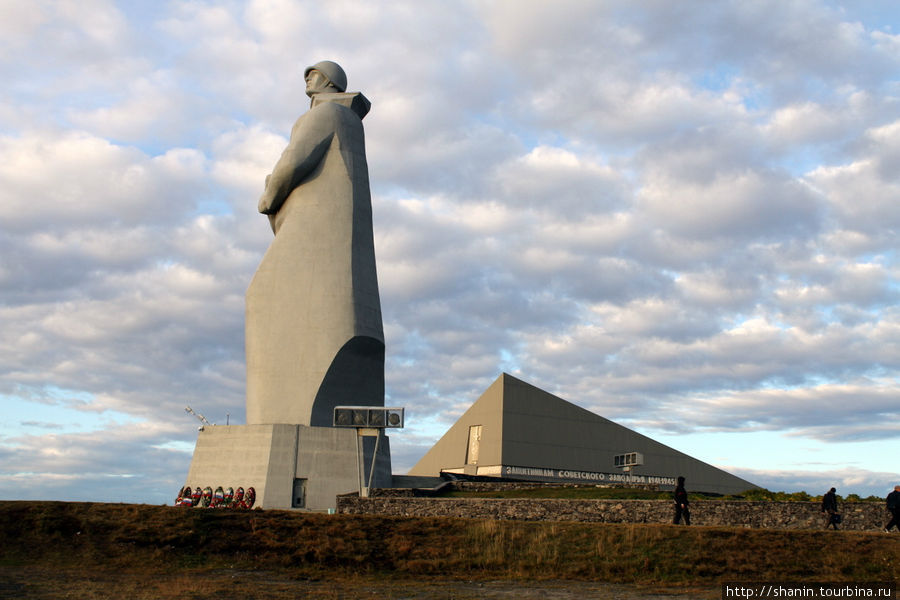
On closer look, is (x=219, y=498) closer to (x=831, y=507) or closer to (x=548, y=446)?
(x=831, y=507)

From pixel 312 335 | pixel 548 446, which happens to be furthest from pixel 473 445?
pixel 312 335

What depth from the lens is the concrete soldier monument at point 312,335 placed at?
937 inches

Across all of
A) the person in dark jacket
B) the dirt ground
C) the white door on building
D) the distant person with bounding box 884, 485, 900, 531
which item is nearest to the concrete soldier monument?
the dirt ground

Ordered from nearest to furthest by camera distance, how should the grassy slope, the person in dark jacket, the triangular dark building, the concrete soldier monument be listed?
1. the grassy slope
2. the person in dark jacket
3. the concrete soldier monument
4. the triangular dark building

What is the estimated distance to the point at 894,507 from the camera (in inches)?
614

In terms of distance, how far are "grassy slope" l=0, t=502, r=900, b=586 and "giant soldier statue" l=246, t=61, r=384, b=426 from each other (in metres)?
10.6

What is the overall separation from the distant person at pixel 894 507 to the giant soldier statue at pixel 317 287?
50.7 ft

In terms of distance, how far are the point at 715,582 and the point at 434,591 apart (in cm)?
425

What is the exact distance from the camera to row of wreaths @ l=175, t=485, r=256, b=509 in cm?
2216

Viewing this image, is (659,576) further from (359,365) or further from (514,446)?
(514,446)

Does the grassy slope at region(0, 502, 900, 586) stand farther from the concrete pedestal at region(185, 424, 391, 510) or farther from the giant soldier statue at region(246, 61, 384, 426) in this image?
the giant soldier statue at region(246, 61, 384, 426)

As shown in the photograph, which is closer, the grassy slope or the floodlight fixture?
the grassy slope

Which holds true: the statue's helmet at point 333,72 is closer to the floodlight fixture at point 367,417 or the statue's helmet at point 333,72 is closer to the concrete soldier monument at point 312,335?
the concrete soldier monument at point 312,335

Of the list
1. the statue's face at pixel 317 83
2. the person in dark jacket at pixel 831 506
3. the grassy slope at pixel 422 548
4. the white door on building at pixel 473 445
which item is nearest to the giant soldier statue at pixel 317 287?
the statue's face at pixel 317 83
